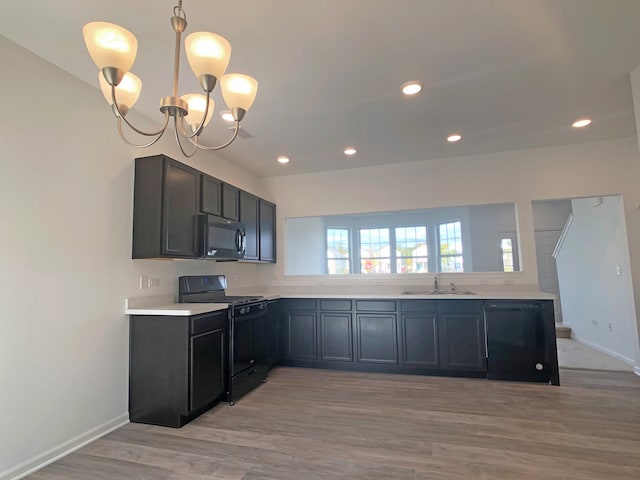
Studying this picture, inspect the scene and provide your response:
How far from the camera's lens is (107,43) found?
4.40ft

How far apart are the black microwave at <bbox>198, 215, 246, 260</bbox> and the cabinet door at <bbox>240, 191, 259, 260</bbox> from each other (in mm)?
266

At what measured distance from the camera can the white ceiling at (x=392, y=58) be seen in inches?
77.1

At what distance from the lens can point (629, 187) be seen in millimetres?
4020

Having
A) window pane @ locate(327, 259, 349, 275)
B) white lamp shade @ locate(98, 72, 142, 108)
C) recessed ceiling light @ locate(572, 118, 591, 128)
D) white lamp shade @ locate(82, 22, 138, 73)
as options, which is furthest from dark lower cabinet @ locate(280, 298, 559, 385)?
window pane @ locate(327, 259, 349, 275)

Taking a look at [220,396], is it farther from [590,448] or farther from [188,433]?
[590,448]

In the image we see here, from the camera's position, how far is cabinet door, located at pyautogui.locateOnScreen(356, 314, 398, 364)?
13.6 feet

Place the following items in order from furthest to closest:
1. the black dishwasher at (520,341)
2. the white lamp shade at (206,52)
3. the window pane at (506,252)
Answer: the window pane at (506,252), the black dishwasher at (520,341), the white lamp shade at (206,52)

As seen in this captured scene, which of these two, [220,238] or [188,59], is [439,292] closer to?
[220,238]

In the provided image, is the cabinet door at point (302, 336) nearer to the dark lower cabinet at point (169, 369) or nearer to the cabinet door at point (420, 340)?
the cabinet door at point (420, 340)

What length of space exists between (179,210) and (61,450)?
1902 mm

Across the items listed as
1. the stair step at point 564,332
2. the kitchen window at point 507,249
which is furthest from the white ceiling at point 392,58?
the kitchen window at point 507,249

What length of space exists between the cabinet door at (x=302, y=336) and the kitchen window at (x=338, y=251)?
3.88 meters

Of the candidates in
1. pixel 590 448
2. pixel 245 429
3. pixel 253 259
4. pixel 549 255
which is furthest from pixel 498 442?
pixel 549 255

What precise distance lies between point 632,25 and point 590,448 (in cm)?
269
